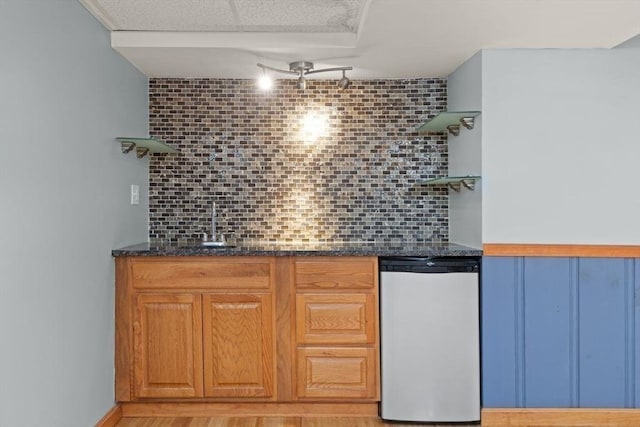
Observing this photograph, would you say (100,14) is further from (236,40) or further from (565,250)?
(565,250)

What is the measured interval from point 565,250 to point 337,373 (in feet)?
4.44

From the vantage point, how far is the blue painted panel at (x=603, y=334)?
2.60 m

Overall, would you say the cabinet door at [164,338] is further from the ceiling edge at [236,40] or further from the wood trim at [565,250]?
the wood trim at [565,250]

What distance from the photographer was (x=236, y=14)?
2.41m

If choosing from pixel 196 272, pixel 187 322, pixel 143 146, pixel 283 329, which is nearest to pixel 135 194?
pixel 143 146

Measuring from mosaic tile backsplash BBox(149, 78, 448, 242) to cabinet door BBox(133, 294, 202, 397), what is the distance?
667 millimetres

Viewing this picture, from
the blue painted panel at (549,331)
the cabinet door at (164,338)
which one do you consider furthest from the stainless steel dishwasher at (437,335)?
the cabinet door at (164,338)

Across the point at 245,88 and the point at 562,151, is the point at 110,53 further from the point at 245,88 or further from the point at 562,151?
the point at 562,151

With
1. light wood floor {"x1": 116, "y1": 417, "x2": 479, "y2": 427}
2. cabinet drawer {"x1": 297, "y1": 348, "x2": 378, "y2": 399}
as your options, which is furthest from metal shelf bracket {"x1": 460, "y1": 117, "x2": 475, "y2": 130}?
light wood floor {"x1": 116, "y1": 417, "x2": 479, "y2": 427}

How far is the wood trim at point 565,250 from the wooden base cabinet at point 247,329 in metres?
0.66

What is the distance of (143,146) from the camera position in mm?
2920

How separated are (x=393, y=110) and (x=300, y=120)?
60 centimetres

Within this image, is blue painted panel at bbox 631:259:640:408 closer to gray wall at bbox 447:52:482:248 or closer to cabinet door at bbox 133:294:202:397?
gray wall at bbox 447:52:482:248

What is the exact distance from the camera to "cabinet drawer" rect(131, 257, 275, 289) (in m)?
2.67
